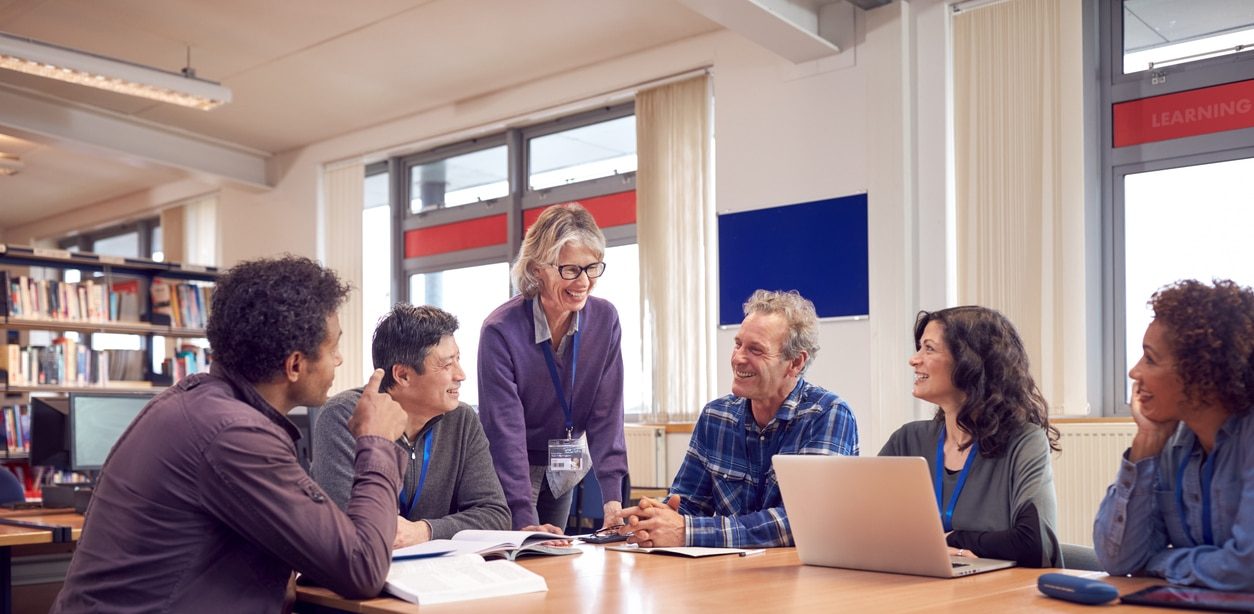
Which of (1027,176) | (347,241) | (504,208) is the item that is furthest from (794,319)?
(347,241)

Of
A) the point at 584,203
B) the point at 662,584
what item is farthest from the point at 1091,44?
the point at 662,584

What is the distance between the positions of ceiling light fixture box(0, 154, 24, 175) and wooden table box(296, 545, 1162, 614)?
8.69 meters

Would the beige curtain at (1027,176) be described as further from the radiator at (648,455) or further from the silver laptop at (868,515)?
the silver laptop at (868,515)

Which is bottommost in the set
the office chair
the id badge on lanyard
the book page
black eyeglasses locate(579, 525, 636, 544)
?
the office chair

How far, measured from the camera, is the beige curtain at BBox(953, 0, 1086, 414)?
5133 mm

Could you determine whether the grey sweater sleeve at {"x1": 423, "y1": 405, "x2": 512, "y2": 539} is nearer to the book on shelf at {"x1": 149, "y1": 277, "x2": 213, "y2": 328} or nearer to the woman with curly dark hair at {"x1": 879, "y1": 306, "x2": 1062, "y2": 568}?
the woman with curly dark hair at {"x1": 879, "y1": 306, "x2": 1062, "y2": 568}

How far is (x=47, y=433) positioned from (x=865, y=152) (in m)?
3.97

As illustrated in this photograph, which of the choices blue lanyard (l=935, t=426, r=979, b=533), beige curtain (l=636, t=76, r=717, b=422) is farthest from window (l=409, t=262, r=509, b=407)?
blue lanyard (l=935, t=426, r=979, b=533)

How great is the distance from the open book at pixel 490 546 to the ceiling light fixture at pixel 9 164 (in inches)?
331

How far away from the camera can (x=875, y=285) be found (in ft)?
18.4

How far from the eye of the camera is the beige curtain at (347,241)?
8.67 m

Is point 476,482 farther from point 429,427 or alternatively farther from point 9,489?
point 9,489

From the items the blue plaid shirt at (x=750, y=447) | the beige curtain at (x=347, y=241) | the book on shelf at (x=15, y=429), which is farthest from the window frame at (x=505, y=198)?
the blue plaid shirt at (x=750, y=447)

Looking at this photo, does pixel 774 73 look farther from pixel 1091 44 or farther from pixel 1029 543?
pixel 1029 543
